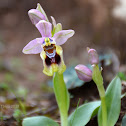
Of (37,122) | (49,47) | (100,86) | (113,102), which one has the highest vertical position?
(49,47)

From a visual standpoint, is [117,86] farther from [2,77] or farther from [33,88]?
[2,77]

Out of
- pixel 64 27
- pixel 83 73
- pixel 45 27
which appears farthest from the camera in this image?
pixel 64 27

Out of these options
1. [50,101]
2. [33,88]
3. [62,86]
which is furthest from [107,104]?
[33,88]

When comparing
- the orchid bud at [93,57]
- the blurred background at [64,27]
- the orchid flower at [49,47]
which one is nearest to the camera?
the orchid bud at [93,57]

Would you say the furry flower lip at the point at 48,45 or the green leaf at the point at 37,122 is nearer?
the furry flower lip at the point at 48,45

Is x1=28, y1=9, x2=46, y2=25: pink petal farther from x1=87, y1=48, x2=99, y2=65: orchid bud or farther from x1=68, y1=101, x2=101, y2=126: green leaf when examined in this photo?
x1=68, y1=101, x2=101, y2=126: green leaf

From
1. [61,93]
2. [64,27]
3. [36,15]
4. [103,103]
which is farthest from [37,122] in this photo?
[64,27]

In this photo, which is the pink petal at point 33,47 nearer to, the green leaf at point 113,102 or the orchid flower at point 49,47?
the orchid flower at point 49,47

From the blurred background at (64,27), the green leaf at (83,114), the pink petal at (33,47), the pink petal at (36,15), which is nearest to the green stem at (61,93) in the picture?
the green leaf at (83,114)

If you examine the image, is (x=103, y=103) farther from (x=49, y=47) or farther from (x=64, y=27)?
(x=64, y=27)
